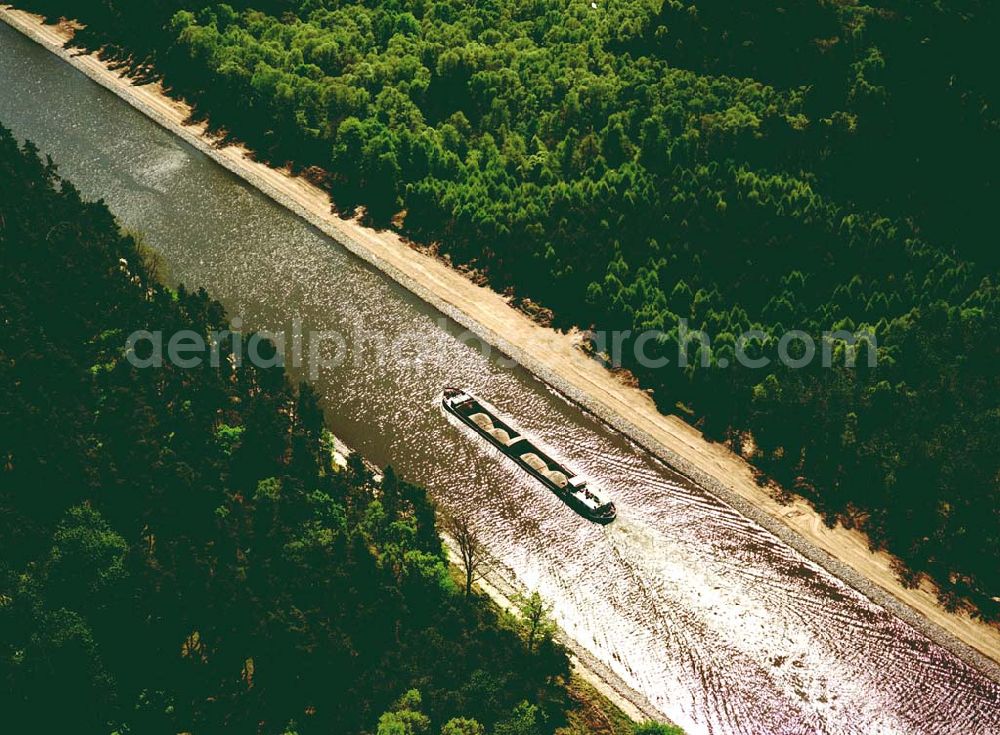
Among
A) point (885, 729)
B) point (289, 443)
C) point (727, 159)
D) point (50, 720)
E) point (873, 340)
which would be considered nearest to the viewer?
point (50, 720)

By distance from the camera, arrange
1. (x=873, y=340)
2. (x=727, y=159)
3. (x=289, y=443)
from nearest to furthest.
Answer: (x=289, y=443) < (x=873, y=340) < (x=727, y=159)

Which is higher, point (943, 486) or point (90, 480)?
point (943, 486)

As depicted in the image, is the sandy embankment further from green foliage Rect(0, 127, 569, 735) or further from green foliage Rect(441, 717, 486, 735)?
green foliage Rect(441, 717, 486, 735)

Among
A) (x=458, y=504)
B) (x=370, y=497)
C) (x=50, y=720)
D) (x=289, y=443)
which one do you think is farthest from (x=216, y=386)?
(x=50, y=720)

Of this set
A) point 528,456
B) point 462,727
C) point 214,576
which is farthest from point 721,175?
point 462,727

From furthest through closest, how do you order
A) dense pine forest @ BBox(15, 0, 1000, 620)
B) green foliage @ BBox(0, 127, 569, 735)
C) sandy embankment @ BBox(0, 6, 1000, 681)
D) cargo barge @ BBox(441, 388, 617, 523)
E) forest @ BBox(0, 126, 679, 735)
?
1. dense pine forest @ BBox(15, 0, 1000, 620)
2. cargo barge @ BBox(441, 388, 617, 523)
3. sandy embankment @ BBox(0, 6, 1000, 681)
4. green foliage @ BBox(0, 127, 569, 735)
5. forest @ BBox(0, 126, 679, 735)

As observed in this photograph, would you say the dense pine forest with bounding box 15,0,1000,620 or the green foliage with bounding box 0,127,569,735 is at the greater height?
the dense pine forest with bounding box 15,0,1000,620

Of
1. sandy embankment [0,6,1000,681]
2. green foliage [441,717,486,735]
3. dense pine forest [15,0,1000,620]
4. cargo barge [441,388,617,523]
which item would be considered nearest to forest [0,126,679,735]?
green foliage [441,717,486,735]

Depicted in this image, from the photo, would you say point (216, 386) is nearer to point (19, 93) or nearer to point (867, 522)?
point (867, 522)
